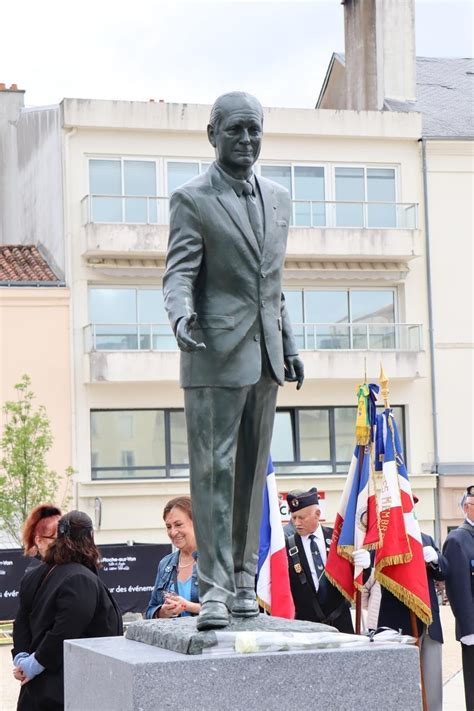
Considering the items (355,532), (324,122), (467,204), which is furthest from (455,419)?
(355,532)

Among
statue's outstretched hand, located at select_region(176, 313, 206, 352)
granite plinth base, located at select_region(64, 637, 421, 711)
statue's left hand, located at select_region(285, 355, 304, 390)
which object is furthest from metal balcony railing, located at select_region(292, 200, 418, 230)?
granite plinth base, located at select_region(64, 637, 421, 711)

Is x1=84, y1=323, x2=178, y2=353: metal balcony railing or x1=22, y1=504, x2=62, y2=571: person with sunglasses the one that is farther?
x1=84, y1=323, x2=178, y2=353: metal balcony railing

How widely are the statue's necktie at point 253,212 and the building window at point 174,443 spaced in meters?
27.4

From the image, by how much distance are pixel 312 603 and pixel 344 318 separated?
27033 mm

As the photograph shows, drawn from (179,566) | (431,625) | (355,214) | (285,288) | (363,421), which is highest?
(355,214)

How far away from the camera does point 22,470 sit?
31578 millimetres

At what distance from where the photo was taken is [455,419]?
Result: 3747cm

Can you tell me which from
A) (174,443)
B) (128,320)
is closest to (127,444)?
(174,443)

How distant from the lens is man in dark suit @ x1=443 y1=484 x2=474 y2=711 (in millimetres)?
11031

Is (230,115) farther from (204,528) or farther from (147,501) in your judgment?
(147,501)

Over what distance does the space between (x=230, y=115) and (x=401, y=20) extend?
33.1 meters

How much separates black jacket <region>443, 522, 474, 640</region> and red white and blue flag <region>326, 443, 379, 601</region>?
0.92m

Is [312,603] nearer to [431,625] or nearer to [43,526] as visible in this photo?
[431,625]

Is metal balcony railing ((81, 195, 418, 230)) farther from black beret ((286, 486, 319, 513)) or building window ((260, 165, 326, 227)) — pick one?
black beret ((286, 486, 319, 513))
